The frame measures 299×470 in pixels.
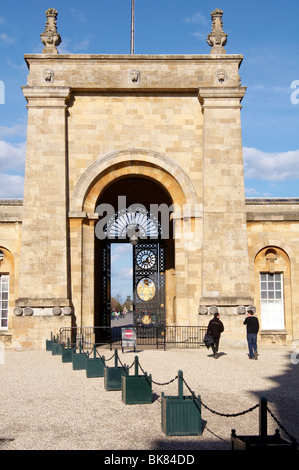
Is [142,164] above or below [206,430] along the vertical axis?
above

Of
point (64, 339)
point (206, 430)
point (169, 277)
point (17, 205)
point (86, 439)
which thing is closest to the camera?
point (86, 439)

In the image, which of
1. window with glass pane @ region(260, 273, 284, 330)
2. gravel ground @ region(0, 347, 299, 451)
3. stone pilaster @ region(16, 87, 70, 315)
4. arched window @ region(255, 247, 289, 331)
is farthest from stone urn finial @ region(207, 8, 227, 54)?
gravel ground @ region(0, 347, 299, 451)

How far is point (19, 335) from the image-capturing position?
62.4ft

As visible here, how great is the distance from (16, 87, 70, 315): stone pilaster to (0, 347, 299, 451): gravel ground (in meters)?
3.27

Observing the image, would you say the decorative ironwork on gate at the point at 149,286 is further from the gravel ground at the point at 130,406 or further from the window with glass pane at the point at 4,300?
the gravel ground at the point at 130,406

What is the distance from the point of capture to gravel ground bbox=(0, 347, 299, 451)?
7.39m

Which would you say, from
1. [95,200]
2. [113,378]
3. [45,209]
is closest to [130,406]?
[113,378]

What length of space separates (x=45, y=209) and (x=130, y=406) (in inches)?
457

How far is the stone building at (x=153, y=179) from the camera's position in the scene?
19.6 metres

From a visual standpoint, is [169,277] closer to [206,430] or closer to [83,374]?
[83,374]

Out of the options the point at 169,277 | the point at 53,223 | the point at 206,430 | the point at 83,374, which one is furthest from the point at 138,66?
the point at 206,430

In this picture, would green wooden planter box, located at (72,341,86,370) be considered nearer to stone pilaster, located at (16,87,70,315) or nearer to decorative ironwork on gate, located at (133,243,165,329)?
stone pilaster, located at (16,87,70,315)

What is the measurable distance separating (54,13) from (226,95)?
7.56 meters

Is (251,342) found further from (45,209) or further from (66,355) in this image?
(45,209)
